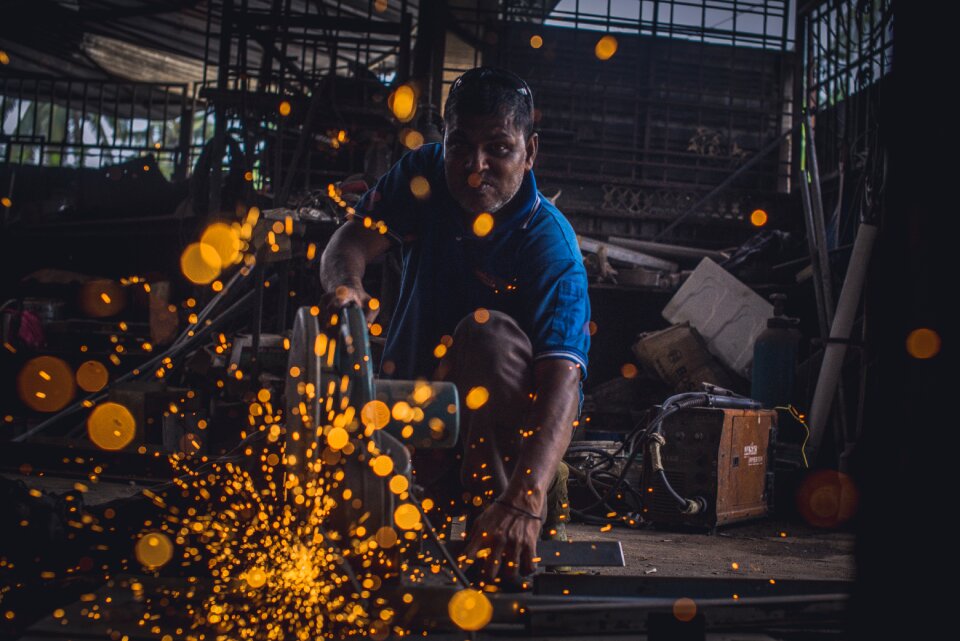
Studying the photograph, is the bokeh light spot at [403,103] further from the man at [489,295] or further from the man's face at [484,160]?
the man's face at [484,160]

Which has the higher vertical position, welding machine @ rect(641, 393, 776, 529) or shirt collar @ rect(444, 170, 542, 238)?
shirt collar @ rect(444, 170, 542, 238)

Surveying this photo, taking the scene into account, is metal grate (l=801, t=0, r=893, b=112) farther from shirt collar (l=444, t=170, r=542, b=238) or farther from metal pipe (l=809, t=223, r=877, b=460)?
shirt collar (l=444, t=170, r=542, b=238)

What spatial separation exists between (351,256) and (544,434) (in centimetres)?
93

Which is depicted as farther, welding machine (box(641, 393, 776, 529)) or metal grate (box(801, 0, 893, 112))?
metal grate (box(801, 0, 893, 112))

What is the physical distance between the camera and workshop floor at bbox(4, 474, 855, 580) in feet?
10.3

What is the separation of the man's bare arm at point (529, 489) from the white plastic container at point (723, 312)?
4.60 metres

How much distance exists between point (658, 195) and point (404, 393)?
7.93 meters

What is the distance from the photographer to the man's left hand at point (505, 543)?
6.18 feet

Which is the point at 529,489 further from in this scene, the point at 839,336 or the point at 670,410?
the point at 839,336

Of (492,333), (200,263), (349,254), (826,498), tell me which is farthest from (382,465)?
(200,263)

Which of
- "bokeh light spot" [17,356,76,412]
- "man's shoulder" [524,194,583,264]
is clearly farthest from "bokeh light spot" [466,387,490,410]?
"bokeh light spot" [17,356,76,412]

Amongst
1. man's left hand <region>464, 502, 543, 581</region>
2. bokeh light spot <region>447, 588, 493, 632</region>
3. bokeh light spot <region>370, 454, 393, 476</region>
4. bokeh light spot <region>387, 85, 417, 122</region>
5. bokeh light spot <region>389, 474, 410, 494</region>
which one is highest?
bokeh light spot <region>387, 85, 417, 122</region>

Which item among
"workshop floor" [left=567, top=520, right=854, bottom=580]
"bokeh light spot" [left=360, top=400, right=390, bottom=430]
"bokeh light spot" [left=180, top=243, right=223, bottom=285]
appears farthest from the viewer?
"bokeh light spot" [left=180, top=243, right=223, bottom=285]

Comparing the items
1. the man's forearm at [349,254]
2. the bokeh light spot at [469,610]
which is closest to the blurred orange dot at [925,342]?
the bokeh light spot at [469,610]
